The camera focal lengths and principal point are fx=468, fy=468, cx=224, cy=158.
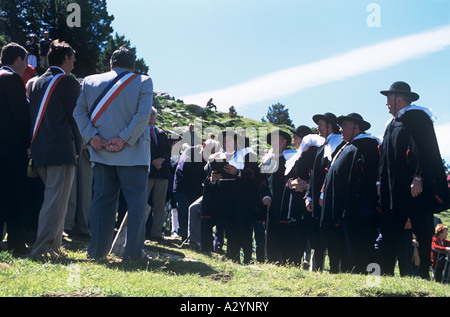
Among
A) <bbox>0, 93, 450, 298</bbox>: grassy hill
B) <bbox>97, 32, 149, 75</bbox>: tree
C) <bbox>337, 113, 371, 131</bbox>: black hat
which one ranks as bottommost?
<bbox>0, 93, 450, 298</bbox>: grassy hill

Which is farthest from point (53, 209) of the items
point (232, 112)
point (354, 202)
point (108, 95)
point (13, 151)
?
point (232, 112)

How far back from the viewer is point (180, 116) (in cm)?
6362

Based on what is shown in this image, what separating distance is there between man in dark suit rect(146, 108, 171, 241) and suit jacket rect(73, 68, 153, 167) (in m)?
3.49

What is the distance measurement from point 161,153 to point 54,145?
376cm

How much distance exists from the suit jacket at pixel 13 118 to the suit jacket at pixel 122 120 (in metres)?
0.85

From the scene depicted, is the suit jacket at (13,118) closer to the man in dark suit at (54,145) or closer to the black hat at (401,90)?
the man in dark suit at (54,145)

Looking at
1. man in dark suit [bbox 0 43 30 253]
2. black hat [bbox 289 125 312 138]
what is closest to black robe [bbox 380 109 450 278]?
black hat [bbox 289 125 312 138]

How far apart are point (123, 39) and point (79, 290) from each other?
214ft

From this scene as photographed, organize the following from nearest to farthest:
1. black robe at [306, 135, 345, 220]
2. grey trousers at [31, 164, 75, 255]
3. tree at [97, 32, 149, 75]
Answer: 1. grey trousers at [31, 164, 75, 255]
2. black robe at [306, 135, 345, 220]
3. tree at [97, 32, 149, 75]

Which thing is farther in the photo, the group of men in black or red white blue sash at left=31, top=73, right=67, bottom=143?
red white blue sash at left=31, top=73, right=67, bottom=143

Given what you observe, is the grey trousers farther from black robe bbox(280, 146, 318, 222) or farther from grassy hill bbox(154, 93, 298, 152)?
grassy hill bbox(154, 93, 298, 152)

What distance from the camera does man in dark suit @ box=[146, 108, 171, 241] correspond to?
914 centimetres

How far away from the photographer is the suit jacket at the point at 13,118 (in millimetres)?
5789
